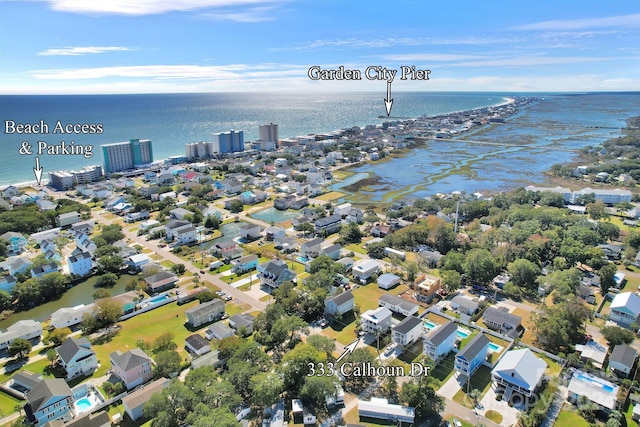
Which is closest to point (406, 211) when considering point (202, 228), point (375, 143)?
point (202, 228)

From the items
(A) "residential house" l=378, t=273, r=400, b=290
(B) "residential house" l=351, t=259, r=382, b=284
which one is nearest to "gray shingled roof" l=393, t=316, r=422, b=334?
(A) "residential house" l=378, t=273, r=400, b=290

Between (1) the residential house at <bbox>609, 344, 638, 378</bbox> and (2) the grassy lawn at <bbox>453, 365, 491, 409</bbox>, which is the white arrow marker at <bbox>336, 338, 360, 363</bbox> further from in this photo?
(1) the residential house at <bbox>609, 344, 638, 378</bbox>

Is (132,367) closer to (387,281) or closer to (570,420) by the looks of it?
(387,281)

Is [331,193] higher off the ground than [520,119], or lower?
lower

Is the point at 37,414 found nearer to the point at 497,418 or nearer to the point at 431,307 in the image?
the point at 497,418

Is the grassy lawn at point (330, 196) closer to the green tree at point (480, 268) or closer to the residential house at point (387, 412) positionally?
the green tree at point (480, 268)

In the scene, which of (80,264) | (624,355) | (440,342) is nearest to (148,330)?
(80,264)
